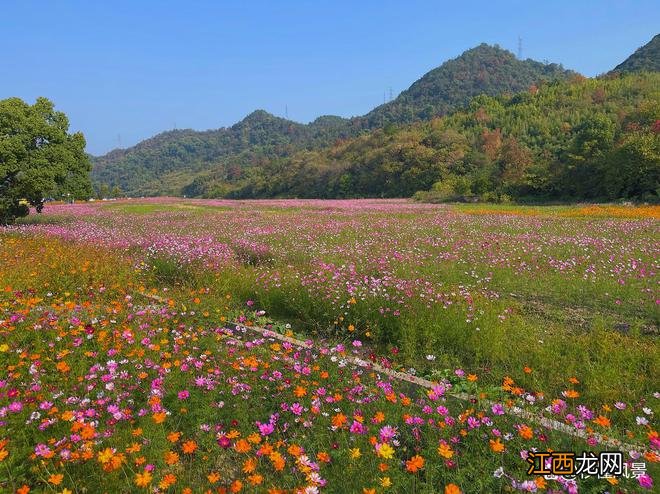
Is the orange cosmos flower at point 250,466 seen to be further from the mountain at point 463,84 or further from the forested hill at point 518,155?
the mountain at point 463,84

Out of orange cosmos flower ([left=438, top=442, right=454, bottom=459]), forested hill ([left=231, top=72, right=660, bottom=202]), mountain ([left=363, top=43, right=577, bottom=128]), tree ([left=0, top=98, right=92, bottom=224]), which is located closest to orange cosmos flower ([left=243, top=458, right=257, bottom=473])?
orange cosmos flower ([left=438, top=442, right=454, bottom=459])

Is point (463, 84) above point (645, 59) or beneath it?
above

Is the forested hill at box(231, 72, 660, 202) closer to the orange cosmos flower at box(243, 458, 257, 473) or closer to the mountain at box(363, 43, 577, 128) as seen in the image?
the orange cosmos flower at box(243, 458, 257, 473)

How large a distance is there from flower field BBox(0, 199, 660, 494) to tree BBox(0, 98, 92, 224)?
9.58 metres

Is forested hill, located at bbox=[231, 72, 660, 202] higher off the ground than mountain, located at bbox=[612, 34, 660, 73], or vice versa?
mountain, located at bbox=[612, 34, 660, 73]

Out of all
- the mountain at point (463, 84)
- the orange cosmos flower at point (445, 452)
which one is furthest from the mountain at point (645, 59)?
the orange cosmos flower at point (445, 452)

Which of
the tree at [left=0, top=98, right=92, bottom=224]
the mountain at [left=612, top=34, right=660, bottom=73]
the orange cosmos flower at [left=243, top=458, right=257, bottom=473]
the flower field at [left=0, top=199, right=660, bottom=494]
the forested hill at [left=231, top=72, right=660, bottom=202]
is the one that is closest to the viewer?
the orange cosmos flower at [left=243, top=458, right=257, bottom=473]

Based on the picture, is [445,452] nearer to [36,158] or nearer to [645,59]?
[36,158]

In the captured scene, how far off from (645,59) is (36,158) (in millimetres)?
151981

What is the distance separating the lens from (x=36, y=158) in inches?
687

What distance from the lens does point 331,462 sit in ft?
10.2

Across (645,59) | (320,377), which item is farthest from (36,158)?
(645,59)

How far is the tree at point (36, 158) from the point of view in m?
16.9

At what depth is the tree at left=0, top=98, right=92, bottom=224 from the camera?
16.9 m
